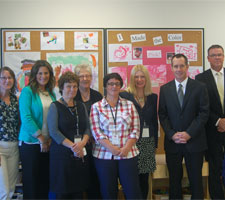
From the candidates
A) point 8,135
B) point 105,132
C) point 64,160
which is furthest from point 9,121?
point 105,132

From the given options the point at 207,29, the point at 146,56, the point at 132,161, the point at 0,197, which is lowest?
the point at 0,197

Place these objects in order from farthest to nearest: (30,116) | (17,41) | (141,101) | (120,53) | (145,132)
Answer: (120,53) < (17,41) < (141,101) < (145,132) < (30,116)

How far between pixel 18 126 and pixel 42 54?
57.5 inches

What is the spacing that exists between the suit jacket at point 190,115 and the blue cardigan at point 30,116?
130cm

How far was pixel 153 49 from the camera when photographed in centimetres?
373

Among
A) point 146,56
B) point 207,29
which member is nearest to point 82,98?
point 146,56

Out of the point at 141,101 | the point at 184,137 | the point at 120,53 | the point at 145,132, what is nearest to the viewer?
the point at 184,137

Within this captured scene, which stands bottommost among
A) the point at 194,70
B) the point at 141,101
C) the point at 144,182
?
the point at 144,182

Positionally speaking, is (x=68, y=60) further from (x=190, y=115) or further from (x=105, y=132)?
(x=190, y=115)

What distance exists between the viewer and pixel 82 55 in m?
3.66

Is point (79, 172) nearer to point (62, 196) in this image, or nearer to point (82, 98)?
point (62, 196)

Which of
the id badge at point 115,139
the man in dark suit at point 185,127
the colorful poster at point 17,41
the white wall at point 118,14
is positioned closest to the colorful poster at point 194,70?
the white wall at point 118,14

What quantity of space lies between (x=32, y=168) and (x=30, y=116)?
1.68 ft

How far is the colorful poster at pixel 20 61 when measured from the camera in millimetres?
3596
